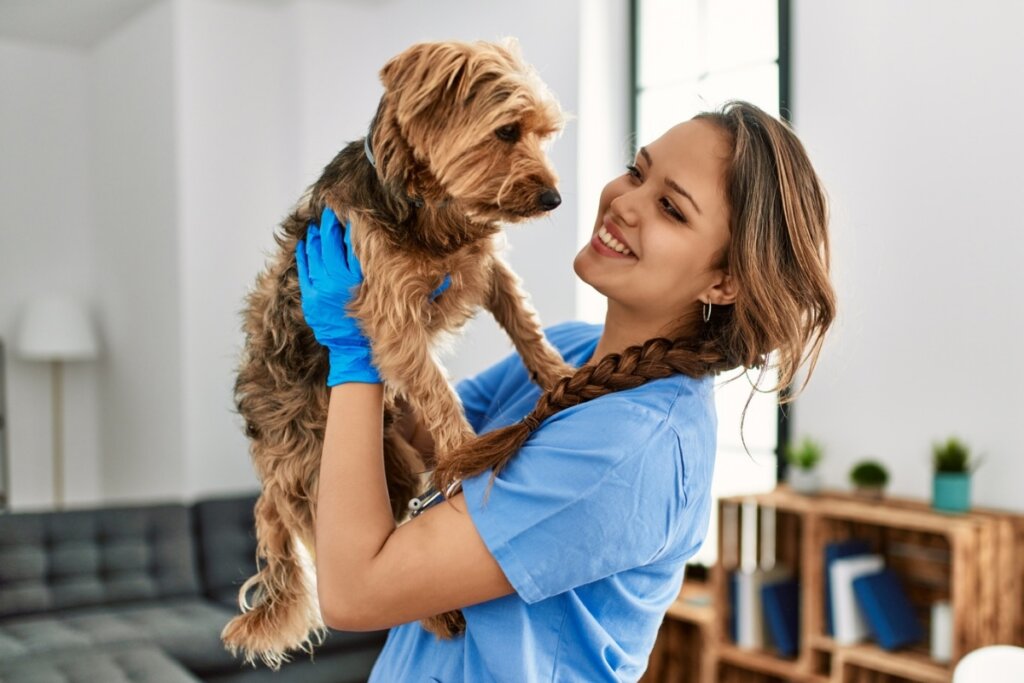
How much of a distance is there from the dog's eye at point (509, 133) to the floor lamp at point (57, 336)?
5014mm

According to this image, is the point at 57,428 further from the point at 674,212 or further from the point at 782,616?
the point at 674,212

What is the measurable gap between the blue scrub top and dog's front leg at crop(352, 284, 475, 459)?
0.22 m

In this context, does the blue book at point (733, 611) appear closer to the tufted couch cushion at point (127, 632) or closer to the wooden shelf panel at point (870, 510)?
the wooden shelf panel at point (870, 510)

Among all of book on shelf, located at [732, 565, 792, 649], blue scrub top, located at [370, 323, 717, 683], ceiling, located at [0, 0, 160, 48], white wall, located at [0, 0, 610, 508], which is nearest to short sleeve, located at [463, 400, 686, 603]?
blue scrub top, located at [370, 323, 717, 683]

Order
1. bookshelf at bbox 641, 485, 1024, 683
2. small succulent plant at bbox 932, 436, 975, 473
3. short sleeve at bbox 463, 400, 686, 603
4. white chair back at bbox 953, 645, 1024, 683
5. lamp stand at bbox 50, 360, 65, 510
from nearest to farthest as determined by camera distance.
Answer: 1. short sleeve at bbox 463, 400, 686, 603
2. white chair back at bbox 953, 645, 1024, 683
3. bookshelf at bbox 641, 485, 1024, 683
4. small succulent plant at bbox 932, 436, 975, 473
5. lamp stand at bbox 50, 360, 65, 510

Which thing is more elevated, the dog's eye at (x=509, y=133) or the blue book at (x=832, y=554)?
the dog's eye at (x=509, y=133)

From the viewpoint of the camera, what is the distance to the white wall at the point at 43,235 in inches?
235

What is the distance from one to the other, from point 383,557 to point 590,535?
25 centimetres

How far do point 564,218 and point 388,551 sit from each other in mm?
3031

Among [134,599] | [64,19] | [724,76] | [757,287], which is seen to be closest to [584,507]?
[757,287]

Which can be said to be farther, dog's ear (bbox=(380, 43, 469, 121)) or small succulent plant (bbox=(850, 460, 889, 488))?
small succulent plant (bbox=(850, 460, 889, 488))

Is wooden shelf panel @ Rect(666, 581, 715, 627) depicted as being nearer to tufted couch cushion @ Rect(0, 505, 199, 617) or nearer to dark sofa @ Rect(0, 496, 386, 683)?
dark sofa @ Rect(0, 496, 386, 683)

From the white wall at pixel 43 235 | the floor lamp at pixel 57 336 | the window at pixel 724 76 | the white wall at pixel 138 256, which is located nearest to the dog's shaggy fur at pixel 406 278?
the window at pixel 724 76

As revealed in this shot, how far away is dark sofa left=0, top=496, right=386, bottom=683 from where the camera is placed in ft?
11.0
